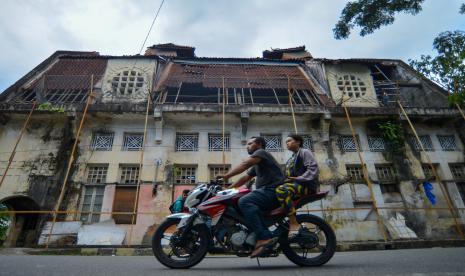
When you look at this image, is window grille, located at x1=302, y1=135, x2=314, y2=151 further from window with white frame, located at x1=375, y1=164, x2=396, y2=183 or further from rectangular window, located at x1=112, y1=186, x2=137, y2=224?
rectangular window, located at x1=112, y1=186, x2=137, y2=224

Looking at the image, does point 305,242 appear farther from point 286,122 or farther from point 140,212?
point 286,122

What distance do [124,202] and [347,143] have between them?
9552 millimetres

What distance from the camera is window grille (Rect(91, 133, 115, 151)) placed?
37.4 ft

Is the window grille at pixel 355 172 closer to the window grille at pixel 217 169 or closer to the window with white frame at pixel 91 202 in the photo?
the window grille at pixel 217 169

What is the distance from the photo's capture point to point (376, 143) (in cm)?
1232

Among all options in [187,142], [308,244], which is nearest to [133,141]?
[187,142]

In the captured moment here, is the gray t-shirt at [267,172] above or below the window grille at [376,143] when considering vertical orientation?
below

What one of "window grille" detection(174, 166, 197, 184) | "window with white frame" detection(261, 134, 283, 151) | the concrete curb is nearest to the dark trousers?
the concrete curb

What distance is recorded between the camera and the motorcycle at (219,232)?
10.6 feet

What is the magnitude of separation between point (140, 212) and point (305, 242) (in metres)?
8.09

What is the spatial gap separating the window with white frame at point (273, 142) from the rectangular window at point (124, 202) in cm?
573

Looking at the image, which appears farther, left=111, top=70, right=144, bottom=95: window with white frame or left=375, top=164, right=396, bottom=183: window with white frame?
left=111, top=70, right=144, bottom=95: window with white frame

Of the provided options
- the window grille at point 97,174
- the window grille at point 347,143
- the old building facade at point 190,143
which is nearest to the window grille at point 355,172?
the old building facade at point 190,143

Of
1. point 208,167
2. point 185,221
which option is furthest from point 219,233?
point 208,167
